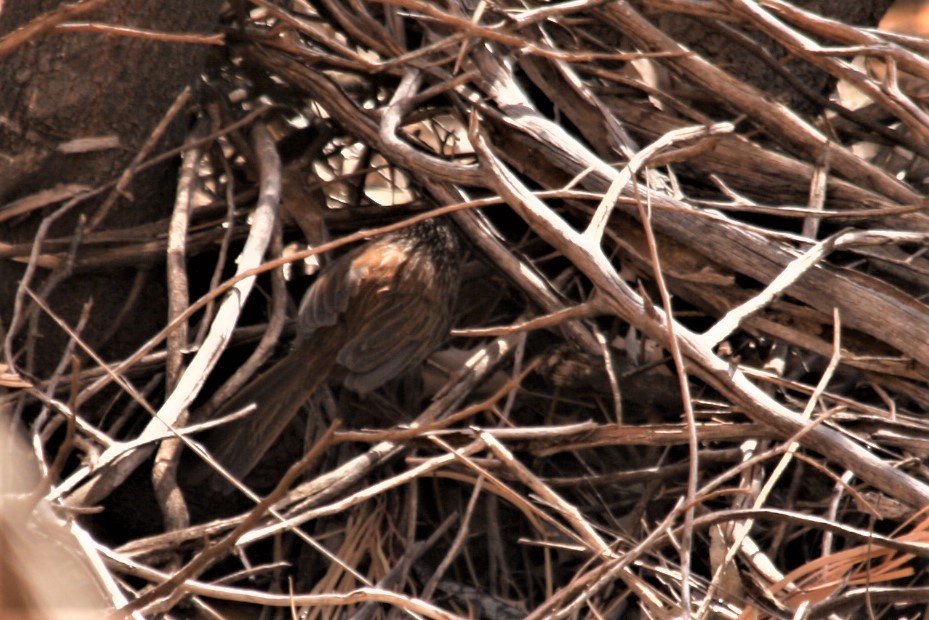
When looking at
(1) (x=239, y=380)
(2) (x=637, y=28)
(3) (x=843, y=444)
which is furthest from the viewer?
(2) (x=637, y=28)

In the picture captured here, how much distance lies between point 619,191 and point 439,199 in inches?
21.7

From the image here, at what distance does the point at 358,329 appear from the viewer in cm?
312

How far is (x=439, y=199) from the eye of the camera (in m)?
2.74

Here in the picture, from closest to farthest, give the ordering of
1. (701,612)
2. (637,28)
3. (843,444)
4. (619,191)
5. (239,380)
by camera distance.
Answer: (701,612)
(843,444)
(619,191)
(239,380)
(637,28)

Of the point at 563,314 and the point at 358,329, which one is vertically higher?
the point at 563,314

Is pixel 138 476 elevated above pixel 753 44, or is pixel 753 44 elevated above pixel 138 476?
pixel 753 44

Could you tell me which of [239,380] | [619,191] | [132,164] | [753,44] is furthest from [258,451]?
[753,44]

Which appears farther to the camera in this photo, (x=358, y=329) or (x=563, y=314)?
(x=358, y=329)

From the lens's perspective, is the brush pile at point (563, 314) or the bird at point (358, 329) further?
the bird at point (358, 329)

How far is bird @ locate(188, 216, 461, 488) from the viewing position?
105 inches

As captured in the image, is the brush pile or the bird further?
the bird

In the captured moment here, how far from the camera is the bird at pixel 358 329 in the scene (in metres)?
2.67

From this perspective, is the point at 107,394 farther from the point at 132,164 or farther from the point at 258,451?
the point at 132,164

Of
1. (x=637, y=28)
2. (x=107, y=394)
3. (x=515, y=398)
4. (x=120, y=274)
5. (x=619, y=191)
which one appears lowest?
(x=515, y=398)
